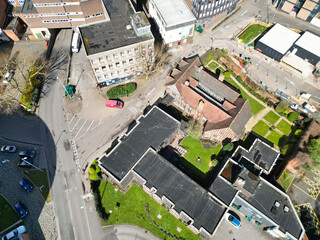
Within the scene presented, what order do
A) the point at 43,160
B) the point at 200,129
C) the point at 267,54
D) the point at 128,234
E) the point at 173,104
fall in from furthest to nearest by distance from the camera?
the point at 267,54 → the point at 173,104 → the point at 200,129 → the point at 43,160 → the point at 128,234

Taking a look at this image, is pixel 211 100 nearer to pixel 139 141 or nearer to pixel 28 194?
pixel 139 141

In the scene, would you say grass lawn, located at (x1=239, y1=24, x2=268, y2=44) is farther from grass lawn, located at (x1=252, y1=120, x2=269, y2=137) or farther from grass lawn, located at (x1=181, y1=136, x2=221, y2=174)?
grass lawn, located at (x1=181, y1=136, x2=221, y2=174)

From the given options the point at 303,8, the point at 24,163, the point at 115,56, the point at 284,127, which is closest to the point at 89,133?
the point at 24,163

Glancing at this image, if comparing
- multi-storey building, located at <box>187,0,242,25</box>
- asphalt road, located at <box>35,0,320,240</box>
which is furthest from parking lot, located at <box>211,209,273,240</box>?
multi-storey building, located at <box>187,0,242,25</box>

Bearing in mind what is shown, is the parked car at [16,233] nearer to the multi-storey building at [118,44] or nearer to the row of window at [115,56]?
the multi-storey building at [118,44]

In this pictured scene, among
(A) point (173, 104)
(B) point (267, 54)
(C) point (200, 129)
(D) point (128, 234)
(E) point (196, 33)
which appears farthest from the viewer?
(E) point (196, 33)

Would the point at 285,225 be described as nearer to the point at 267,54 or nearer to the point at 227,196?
the point at 227,196

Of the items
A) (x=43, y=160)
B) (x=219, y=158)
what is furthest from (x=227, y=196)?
(x=43, y=160)
